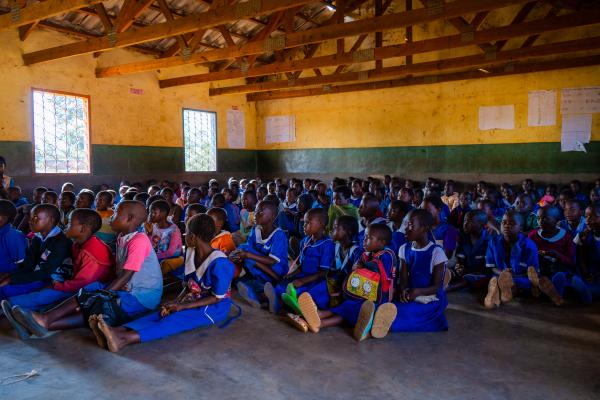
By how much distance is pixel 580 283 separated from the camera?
12.7 feet

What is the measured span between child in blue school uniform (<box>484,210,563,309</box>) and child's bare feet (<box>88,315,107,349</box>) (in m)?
2.81

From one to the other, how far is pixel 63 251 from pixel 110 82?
7489 mm

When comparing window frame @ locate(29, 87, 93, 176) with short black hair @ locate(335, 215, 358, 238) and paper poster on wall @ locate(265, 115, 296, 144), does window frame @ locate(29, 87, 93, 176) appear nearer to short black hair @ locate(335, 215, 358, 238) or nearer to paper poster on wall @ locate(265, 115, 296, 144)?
paper poster on wall @ locate(265, 115, 296, 144)

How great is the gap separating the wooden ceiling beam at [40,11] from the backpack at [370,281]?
4491 millimetres

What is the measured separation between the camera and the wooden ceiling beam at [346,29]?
5656 mm

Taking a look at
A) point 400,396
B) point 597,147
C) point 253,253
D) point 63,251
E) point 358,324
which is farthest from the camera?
point 597,147

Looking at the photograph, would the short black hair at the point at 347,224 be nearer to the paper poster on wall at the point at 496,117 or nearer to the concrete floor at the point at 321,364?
the concrete floor at the point at 321,364

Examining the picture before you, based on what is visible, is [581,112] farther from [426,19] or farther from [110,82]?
[110,82]

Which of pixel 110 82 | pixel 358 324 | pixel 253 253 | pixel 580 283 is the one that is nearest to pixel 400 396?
pixel 358 324

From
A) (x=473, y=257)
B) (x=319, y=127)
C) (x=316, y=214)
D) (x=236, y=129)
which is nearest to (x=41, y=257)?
(x=316, y=214)

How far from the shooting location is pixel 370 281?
3.25 meters

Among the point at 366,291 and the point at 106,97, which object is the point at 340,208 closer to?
the point at 366,291

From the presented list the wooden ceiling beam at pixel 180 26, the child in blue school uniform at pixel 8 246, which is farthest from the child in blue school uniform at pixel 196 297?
the wooden ceiling beam at pixel 180 26

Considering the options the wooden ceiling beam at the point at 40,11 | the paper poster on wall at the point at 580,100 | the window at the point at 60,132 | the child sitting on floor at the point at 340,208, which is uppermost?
the wooden ceiling beam at the point at 40,11
